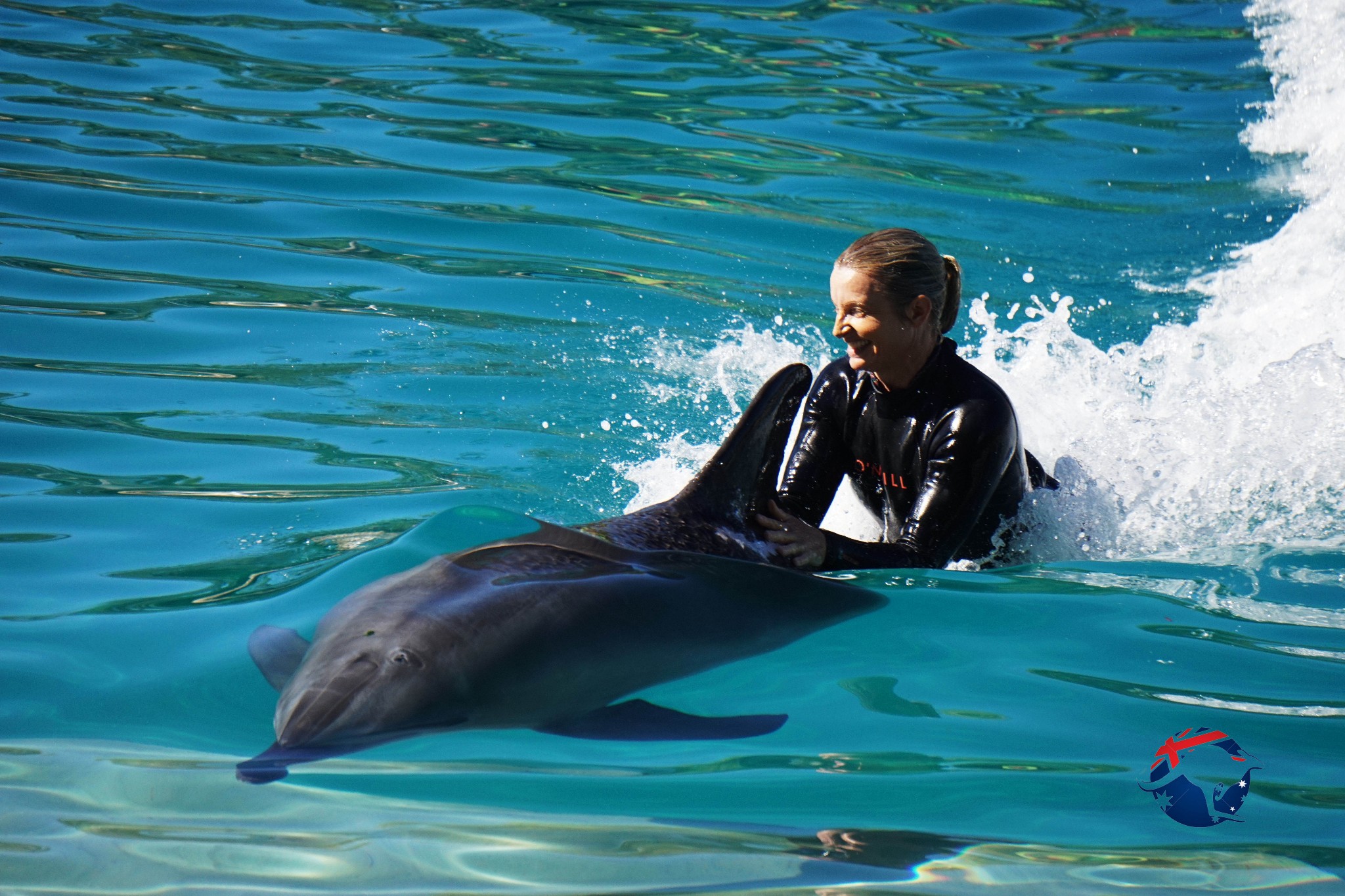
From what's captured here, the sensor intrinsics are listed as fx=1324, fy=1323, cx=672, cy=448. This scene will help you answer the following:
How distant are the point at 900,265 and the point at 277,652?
7.34ft

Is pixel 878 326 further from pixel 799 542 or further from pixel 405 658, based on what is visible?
pixel 405 658

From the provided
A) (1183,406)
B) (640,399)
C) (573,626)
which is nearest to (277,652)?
(573,626)

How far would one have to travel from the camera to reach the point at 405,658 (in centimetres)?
309

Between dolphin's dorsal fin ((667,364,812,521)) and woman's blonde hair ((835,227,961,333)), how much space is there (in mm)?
398

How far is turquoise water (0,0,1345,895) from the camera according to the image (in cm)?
287

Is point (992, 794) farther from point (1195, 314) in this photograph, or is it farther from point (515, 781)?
point (1195, 314)

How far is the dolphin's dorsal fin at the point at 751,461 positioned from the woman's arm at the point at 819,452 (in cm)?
58

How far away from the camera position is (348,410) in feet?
19.7

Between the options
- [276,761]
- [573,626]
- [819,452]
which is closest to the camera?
[276,761]

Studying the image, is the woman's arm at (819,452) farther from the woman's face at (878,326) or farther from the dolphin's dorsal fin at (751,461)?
the dolphin's dorsal fin at (751,461)

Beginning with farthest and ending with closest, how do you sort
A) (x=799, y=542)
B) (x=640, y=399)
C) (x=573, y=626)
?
(x=640, y=399)
(x=799, y=542)
(x=573, y=626)


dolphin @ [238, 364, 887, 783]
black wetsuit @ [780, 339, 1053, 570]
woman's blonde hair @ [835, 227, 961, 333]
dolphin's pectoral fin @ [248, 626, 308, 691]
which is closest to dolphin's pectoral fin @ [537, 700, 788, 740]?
dolphin @ [238, 364, 887, 783]

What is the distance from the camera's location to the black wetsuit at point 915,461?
431 centimetres

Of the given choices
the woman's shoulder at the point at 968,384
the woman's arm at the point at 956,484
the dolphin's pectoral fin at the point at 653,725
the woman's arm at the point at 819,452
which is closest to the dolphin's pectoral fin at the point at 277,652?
the dolphin's pectoral fin at the point at 653,725
